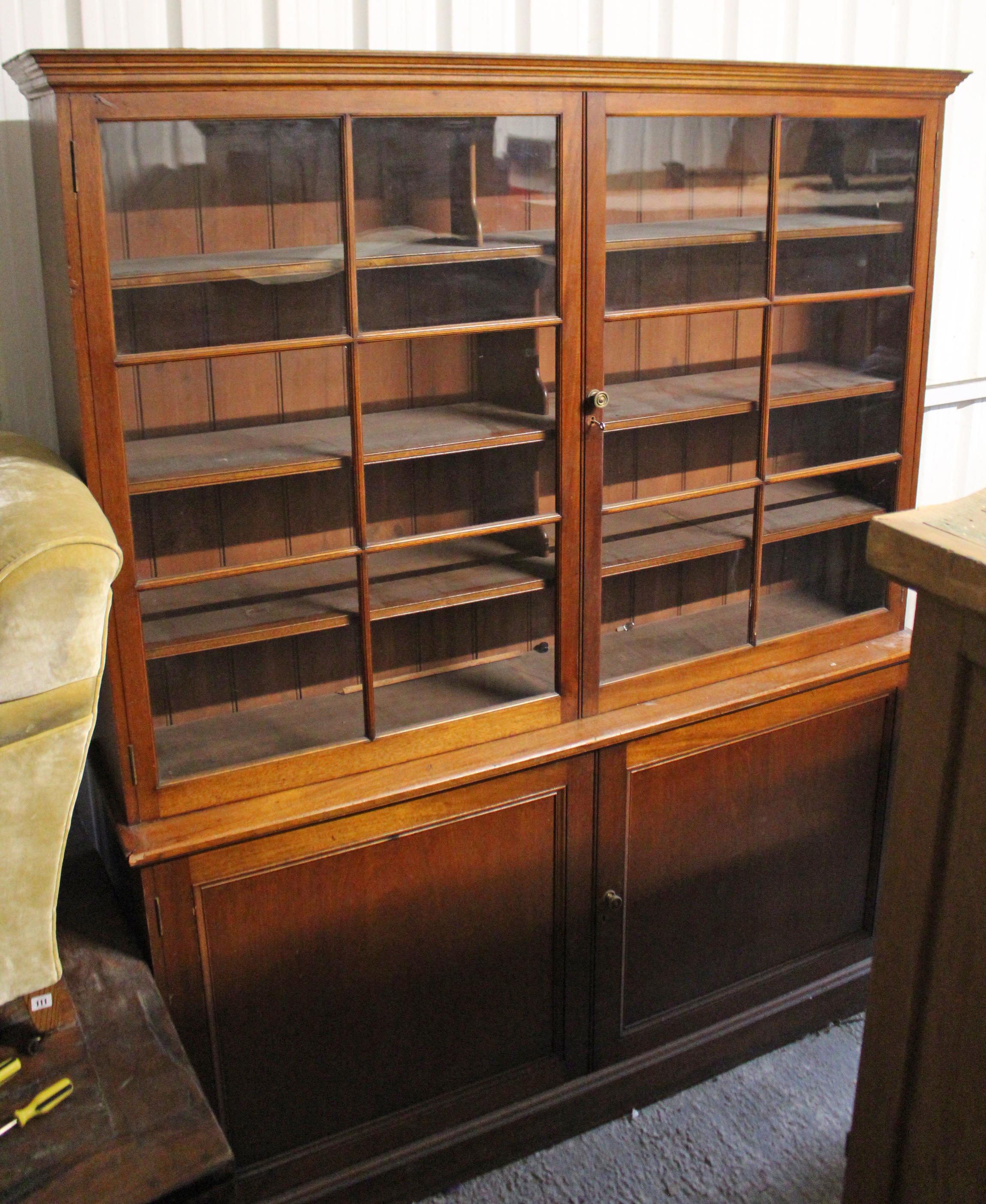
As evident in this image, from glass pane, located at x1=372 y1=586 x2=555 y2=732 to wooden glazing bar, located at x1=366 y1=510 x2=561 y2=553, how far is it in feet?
0.38

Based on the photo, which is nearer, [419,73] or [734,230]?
[419,73]

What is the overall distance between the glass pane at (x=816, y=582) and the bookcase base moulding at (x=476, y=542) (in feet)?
0.03

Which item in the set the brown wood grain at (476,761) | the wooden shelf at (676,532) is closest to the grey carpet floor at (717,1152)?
the brown wood grain at (476,761)

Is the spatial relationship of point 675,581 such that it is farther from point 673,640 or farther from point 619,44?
point 619,44

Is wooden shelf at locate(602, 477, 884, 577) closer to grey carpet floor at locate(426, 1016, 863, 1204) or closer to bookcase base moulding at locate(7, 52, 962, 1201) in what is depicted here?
bookcase base moulding at locate(7, 52, 962, 1201)

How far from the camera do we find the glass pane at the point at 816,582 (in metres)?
2.16

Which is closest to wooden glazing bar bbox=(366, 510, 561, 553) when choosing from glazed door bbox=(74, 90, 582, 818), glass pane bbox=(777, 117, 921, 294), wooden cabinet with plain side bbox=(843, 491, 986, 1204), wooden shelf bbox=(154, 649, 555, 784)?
glazed door bbox=(74, 90, 582, 818)

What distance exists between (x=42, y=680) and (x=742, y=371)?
1276mm

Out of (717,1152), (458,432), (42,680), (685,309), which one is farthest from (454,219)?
(717,1152)

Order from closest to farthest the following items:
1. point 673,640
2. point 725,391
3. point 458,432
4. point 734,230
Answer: point 458,432 → point 734,230 → point 725,391 → point 673,640

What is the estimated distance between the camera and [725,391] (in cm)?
201

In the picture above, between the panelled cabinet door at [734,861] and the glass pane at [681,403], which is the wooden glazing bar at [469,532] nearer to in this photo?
the glass pane at [681,403]

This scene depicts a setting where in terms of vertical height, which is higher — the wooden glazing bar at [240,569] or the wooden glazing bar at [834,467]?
the wooden glazing bar at [834,467]

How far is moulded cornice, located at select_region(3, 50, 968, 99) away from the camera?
1.39 m
